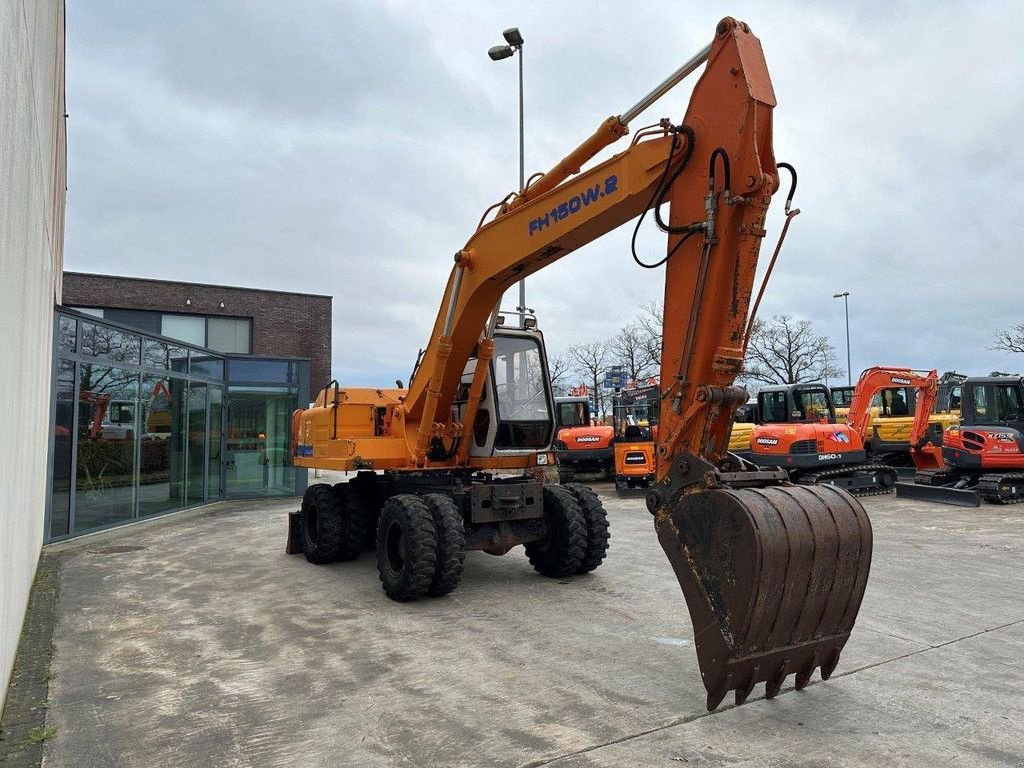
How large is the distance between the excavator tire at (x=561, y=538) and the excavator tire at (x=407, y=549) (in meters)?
1.52

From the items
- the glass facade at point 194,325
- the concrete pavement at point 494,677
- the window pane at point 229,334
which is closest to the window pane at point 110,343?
the concrete pavement at point 494,677

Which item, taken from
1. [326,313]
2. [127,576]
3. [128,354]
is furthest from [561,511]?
[326,313]

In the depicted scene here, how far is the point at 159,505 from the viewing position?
45.2ft

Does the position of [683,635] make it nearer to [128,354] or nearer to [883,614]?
[883,614]

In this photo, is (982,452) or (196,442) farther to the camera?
(196,442)

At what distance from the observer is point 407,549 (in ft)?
22.4

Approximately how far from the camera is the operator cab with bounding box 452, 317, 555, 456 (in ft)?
26.2

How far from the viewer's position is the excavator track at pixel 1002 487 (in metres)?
14.4

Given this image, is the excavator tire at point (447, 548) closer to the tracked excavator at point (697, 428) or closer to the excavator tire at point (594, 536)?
the tracked excavator at point (697, 428)

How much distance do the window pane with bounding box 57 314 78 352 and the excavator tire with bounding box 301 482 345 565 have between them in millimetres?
4342

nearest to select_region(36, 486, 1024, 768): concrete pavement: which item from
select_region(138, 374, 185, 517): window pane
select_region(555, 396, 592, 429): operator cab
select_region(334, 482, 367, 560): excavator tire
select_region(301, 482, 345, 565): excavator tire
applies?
select_region(301, 482, 345, 565): excavator tire

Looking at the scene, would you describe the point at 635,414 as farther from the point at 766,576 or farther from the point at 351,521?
the point at 766,576

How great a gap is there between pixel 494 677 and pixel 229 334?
1102 inches

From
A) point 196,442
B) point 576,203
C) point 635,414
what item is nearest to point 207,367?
point 196,442
